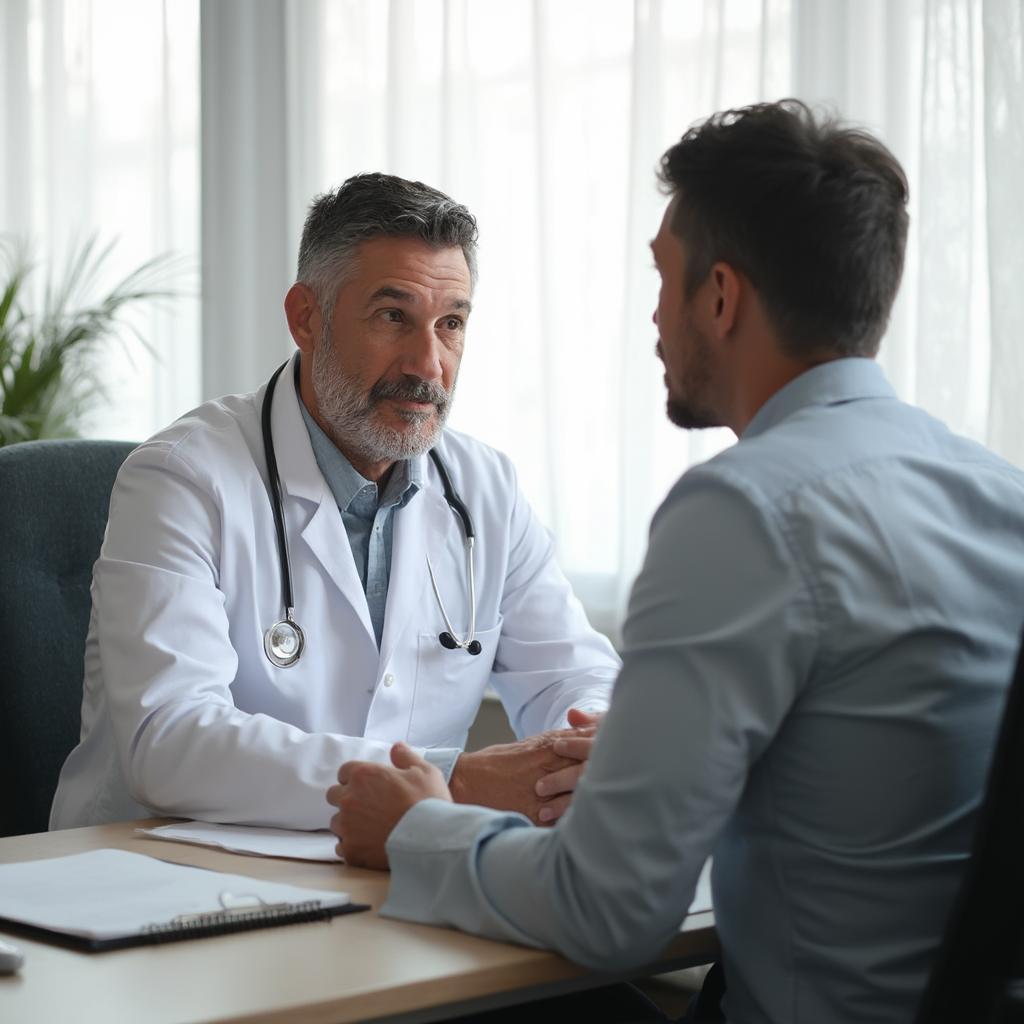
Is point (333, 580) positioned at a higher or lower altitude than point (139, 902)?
higher

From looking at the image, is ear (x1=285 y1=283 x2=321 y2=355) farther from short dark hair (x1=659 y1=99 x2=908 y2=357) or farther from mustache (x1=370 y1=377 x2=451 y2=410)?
short dark hair (x1=659 y1=99 x2=908 y2=357)

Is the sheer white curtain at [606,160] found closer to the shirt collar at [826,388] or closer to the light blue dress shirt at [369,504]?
the light blue dress shirt at [369,504]

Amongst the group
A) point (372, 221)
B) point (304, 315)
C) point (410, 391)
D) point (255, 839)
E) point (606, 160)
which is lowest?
point (255, 839)

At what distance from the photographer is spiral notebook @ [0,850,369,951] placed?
1.10 metres

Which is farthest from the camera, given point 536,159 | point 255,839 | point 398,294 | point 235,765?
point 536,159

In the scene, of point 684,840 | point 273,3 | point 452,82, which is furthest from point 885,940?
point 273,3

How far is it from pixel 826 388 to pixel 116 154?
364 centimetres

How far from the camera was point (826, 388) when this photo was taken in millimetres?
1194

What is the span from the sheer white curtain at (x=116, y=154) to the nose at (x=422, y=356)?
2245 mm

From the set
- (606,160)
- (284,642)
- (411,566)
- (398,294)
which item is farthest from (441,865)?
(606,160)

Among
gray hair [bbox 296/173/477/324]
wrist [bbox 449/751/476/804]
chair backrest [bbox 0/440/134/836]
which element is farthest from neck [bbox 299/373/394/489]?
wrist [bbox 449/751/476/804]

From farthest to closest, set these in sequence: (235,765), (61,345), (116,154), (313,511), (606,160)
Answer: (116,154) → (61,345) → (606,160) → (313,511) → (235,765)

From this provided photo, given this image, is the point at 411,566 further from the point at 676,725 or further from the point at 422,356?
the point at 676,725

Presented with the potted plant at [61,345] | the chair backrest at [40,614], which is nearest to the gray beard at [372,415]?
the chair backrest at [40,614]
